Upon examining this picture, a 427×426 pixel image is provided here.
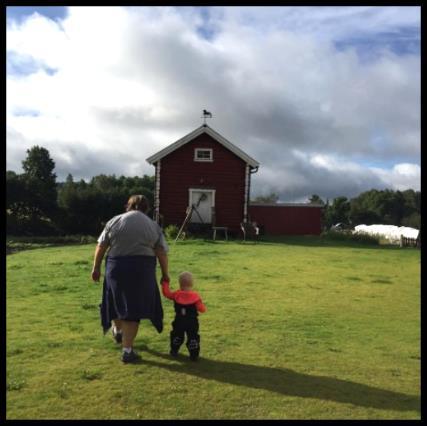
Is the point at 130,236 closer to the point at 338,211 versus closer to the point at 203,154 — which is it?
the point at 203,154

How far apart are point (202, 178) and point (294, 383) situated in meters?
22.4

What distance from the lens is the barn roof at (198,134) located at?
27.6 meters

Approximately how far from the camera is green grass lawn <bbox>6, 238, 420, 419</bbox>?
519cm

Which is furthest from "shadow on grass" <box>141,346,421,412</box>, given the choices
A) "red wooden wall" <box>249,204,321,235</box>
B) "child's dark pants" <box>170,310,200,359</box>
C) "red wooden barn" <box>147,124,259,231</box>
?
"red wooden wall" <box>249,204,321,235</box>

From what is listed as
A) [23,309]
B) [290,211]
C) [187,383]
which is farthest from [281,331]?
[290,211]

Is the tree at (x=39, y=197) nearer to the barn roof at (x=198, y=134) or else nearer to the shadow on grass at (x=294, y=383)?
the barn roof at (x=198, y=134)

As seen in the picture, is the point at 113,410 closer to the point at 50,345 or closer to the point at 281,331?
the point at 50,345

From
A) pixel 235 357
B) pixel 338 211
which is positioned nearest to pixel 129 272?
pixel 235 357

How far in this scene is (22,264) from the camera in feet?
57.6

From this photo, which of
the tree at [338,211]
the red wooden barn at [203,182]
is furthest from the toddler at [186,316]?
the tree at [338,211]

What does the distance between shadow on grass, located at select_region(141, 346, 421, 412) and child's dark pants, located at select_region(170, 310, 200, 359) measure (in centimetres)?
14

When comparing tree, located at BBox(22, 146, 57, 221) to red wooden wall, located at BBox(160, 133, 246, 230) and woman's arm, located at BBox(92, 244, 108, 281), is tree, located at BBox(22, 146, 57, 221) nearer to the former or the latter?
red wooden wall, located at BBox(160, 133, 246, 230)

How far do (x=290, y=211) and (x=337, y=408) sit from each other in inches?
1242

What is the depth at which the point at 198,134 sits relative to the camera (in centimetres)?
2781
